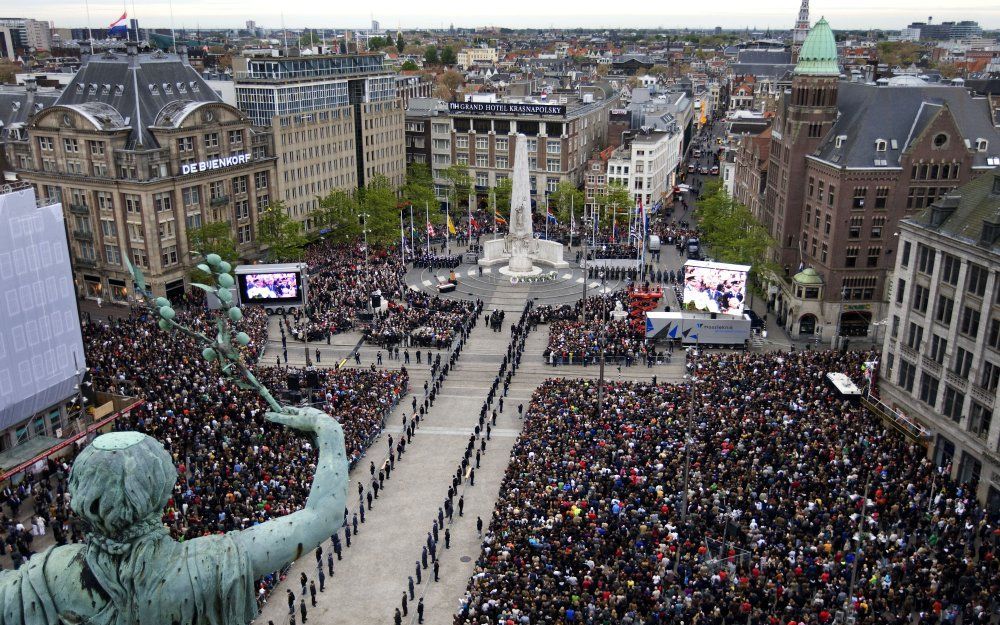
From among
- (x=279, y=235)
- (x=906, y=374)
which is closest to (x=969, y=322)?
(x=906, y=374)

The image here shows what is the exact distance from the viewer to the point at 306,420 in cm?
755

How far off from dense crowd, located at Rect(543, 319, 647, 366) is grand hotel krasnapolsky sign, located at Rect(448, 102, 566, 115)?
188 ft

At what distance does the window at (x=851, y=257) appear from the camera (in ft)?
241

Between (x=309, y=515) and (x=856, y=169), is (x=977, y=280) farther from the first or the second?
(x=309, y=515)

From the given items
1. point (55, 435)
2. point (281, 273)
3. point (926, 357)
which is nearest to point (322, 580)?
point (55, 435)

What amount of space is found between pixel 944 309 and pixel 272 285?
5498cm

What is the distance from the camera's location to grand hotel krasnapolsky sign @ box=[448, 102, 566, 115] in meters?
122

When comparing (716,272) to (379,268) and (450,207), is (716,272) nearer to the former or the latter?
(379,268)

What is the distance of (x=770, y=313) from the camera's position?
3302 inches

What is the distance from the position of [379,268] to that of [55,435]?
46.1 meters

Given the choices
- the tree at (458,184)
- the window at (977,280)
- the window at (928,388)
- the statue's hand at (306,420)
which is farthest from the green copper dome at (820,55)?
the statue's hand at (306,420)

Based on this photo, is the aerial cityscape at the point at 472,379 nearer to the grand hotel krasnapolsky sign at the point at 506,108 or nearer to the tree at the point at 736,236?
the tree at the point at 736,236

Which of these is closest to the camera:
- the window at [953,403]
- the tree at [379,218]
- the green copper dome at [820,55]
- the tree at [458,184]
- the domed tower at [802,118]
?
the window at [953,403]

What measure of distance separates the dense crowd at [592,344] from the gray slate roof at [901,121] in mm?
23693
